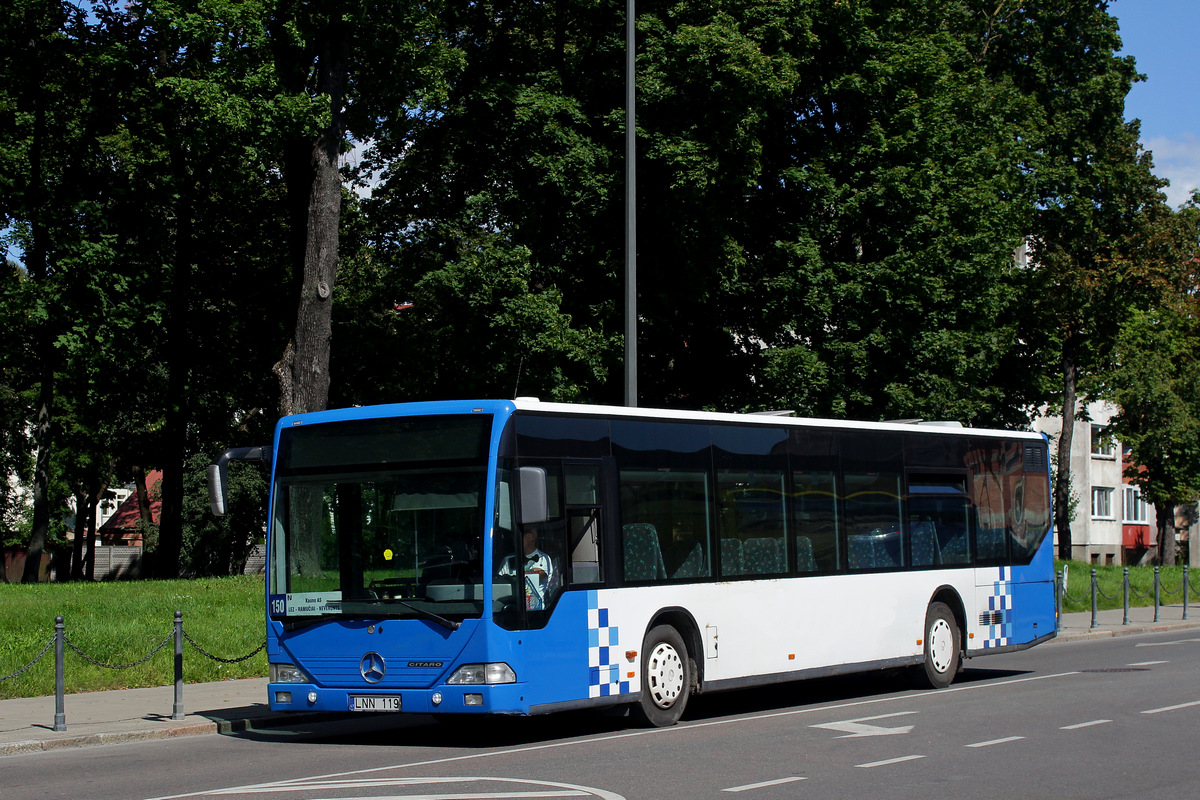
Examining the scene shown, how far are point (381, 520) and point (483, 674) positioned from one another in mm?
1643

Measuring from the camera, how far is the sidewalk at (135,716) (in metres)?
12.4

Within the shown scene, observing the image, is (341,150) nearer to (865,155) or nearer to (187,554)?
(865,155)

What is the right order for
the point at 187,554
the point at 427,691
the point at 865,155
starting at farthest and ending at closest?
the point at 187,554
the point at 865,155
the point at 427,691

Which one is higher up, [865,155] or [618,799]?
[865,155]

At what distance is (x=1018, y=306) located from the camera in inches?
1515

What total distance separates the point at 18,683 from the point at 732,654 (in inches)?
334

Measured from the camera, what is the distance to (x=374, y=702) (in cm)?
1155

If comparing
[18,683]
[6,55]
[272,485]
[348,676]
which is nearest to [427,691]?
[348,676]

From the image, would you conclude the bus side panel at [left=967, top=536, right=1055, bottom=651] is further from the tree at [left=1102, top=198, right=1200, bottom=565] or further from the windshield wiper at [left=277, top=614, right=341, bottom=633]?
the tree at [left=1102, top=198, right=1200, bottom=565]

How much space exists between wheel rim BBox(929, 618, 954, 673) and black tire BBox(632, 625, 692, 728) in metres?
4.75

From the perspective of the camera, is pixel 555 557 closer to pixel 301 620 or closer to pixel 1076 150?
pixel 301 620

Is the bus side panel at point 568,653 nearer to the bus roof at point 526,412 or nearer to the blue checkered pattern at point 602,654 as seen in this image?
the blue checkered pattern at point 602,654

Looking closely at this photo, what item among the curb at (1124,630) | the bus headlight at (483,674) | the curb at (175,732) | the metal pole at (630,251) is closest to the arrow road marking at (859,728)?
the bus headlight at (483,674)

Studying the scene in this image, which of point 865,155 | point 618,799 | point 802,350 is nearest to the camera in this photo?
point 618,799
